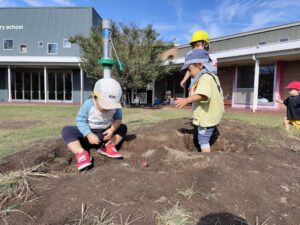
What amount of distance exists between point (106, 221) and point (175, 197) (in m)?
0.58

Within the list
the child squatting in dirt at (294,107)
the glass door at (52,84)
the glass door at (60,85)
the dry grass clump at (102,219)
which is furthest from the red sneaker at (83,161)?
the glass door at (52,84)

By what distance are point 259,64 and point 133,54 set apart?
774cm

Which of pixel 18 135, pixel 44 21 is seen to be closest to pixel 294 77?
pixel 18 135

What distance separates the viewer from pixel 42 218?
1.94 metres

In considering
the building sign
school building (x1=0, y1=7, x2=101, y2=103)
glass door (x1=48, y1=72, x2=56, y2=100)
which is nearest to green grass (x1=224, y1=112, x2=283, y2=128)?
school building (x1=0, y1=7, x2=101, y2=103)

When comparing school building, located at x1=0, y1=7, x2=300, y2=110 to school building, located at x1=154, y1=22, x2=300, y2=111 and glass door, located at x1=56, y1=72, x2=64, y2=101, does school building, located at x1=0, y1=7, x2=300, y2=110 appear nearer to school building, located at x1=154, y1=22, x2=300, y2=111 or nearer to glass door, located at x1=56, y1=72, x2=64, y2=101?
glass door, located at x1=56, y1=72, x2=64, y2=101

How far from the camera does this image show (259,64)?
55.8 feet

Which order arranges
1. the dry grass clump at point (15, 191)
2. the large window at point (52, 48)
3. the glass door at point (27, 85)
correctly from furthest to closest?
the glass door at point (27, 85)
the large window at point (52, 48)
the dry grass clump at point (15, 191)

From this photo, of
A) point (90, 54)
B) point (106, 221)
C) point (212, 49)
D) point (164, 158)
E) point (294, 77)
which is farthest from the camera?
point (212, 49)

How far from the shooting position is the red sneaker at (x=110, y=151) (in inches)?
133

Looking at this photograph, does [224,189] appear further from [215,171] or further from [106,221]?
[106,221]

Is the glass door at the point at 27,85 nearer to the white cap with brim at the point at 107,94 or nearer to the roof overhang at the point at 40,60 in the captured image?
the roof overhang at the point at 40,60

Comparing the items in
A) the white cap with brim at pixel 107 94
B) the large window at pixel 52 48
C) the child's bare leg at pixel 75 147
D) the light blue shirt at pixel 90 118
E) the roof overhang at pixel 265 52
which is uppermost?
the large window at pixel 52 48

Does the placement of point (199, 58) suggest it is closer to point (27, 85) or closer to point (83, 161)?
point (83, 161)
